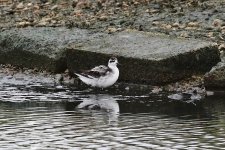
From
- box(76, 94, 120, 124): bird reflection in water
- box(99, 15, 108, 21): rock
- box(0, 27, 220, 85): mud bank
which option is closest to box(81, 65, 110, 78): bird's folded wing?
box(0, 27, 220, 85): mud bank

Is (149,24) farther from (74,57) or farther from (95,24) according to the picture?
(74,57)

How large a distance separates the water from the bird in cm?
20

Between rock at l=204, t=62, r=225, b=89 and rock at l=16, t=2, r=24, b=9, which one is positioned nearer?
rock at l=204, t=62, r=225, b=89

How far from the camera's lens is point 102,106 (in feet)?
45.9

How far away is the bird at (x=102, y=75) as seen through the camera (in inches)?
617

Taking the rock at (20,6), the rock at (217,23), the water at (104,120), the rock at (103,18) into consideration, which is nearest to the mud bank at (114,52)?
the water at (104,120)

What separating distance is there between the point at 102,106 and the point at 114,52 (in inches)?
110

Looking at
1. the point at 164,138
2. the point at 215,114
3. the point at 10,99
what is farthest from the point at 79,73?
the point at 164,138

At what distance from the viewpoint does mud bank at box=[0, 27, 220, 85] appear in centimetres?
1562

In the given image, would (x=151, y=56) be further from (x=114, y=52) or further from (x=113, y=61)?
(x=114, y=52)

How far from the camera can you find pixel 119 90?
624 inches

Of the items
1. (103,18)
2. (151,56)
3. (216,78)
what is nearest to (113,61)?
(151,56)

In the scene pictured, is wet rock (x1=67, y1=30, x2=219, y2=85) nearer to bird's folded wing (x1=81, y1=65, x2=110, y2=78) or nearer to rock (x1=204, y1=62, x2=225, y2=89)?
bird's folded wing (x1=81, y1=65, x2=110, y2=78)

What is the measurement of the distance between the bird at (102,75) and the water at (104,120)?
0.20 metres
